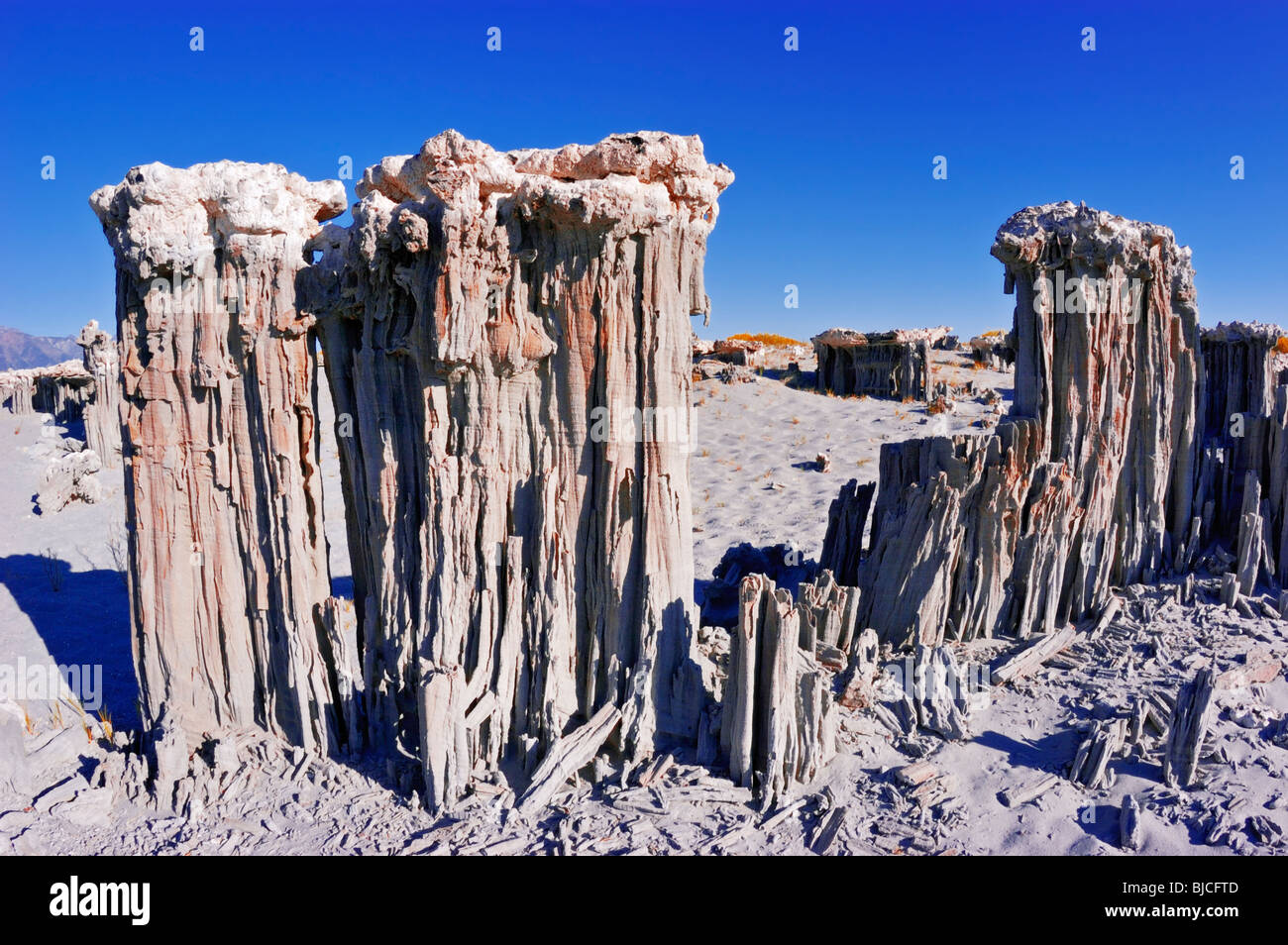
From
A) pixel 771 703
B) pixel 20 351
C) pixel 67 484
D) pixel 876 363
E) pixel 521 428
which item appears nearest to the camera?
pixel 771 703

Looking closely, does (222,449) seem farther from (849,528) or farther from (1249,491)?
(1249,491)

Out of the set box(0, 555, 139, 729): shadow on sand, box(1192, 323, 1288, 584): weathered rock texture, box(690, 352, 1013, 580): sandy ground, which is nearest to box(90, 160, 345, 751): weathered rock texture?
box(0, 555, 139, 729): shadow on sand

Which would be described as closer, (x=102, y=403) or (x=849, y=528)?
(x=849, y=528)

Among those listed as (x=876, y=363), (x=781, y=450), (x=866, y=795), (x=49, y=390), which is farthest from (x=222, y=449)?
(x=49, y=390)

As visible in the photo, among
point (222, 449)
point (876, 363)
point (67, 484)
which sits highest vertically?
point (876, 363)

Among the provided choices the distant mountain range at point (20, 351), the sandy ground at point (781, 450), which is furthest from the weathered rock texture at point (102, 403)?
the distant mountain range at point (20, 351)

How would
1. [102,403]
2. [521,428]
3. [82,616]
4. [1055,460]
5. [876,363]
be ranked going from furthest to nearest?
[876,363] → [102,403] → [82,616] → [1055,460] → [521,428]
